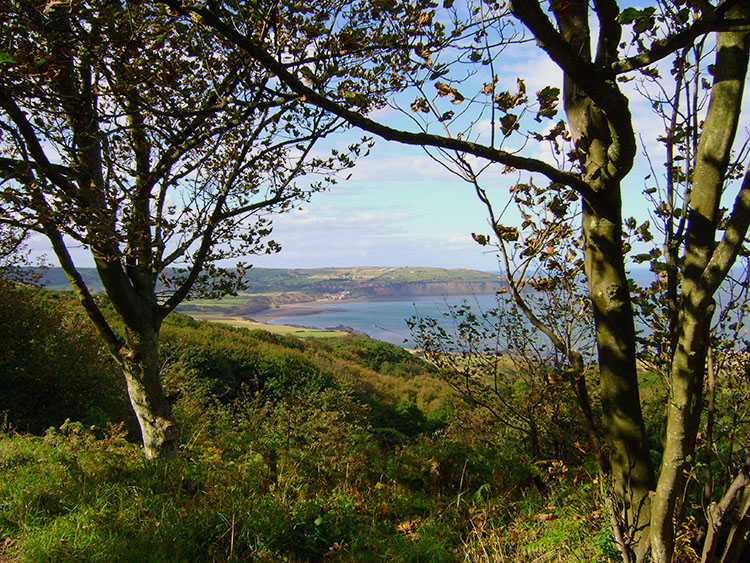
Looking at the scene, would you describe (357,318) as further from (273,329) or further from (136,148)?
(136,148)

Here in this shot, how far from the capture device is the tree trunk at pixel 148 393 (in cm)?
499

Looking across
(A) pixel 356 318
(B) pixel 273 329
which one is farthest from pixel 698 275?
(A) pixel 356 318

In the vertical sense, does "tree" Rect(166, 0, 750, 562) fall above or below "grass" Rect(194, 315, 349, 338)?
above

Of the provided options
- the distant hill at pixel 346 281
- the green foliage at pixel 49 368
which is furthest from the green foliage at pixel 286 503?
the distant hill at pixel 346 281

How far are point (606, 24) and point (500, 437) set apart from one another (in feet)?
18.1

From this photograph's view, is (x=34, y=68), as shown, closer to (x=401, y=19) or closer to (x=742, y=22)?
(x=401, y=19)

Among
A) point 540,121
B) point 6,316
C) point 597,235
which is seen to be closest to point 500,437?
point 597,235

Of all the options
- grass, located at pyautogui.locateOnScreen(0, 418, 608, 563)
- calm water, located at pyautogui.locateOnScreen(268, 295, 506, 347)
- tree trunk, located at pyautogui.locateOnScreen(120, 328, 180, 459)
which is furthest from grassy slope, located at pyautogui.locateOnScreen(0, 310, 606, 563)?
calm water, located at pyautogui.locateOnScreen(268, 295, 506, 347)

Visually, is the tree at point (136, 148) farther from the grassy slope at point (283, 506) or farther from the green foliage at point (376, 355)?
the green foliage at point (376, 355)

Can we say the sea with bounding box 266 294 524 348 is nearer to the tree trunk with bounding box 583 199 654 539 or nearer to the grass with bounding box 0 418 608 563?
the grass with bounding box 0 418 608 563

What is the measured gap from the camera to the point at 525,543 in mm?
3504

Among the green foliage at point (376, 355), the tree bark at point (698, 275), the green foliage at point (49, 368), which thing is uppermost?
the tree bark at point (698, 275)

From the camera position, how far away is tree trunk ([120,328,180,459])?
4988mm

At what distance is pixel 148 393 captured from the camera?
16.7 feet
